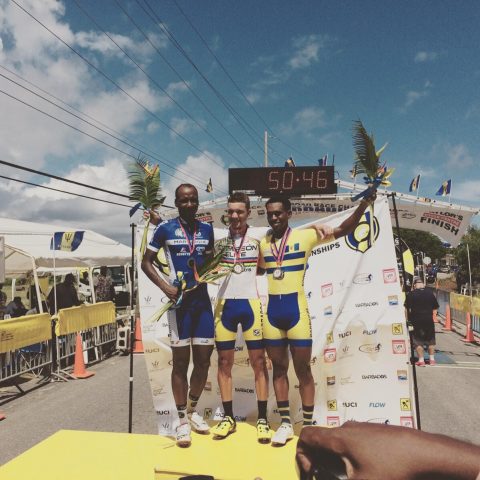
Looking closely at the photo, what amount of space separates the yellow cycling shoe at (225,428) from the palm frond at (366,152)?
2635 mm

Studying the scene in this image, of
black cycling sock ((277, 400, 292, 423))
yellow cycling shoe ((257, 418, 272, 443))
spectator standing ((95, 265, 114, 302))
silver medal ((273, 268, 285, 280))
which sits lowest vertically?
yellow cycling shoe ((257, 418, 272, 443))

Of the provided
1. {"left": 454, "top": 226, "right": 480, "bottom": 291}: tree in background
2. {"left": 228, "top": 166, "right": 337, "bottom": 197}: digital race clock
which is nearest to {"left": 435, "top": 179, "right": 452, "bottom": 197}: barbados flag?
{"left": 228, "top": 166, "right": 337, "bottom": 197}: digital race clock

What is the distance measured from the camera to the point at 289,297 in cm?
390

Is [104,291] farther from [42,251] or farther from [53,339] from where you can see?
[53,339]

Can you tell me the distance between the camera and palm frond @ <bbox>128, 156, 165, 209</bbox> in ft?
15.1

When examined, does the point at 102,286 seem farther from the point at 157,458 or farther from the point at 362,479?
the point at 362,479

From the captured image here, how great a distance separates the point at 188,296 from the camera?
3951 mm

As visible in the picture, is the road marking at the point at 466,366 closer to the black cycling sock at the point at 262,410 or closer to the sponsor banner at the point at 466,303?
the sponsor banner at the point at 466,303

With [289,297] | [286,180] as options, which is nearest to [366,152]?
[289,297]

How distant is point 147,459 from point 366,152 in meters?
3.31

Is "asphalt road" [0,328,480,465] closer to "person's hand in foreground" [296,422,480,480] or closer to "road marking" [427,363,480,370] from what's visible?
"road marking" [427,363,480,370]

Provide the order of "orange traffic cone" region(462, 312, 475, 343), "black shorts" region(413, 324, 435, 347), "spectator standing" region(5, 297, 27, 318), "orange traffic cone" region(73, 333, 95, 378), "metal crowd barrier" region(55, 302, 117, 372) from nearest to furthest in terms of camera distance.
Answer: "orange traffic cone" region(73, 333, 95, 378) → "metal crowd barrier" region(55, 302, 117, 372) → "black shorts" region(413, 324, 435, 347) → "spectator standing" region(5, 297, 27, 318) → "orange traffic cone" region(462, 312, 475, 343)

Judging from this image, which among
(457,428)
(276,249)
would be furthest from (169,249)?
(457,428)

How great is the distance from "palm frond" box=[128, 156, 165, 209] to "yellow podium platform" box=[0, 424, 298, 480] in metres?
2.40
